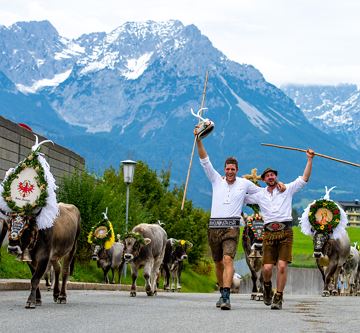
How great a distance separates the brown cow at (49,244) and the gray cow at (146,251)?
14.8 ft

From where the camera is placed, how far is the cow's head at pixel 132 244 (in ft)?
75.7

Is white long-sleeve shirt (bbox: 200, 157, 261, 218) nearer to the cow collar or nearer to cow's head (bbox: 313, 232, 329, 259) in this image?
the cow collar

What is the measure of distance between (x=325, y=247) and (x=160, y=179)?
44.1 metres

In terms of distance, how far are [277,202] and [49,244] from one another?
12.8ft

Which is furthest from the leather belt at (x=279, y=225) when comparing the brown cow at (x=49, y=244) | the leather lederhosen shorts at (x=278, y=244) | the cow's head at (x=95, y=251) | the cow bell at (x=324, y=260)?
the cow's head at (x=95, y=251)

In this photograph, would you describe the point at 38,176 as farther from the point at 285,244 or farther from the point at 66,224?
the point at 285,244

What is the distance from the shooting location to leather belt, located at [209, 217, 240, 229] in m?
16.7

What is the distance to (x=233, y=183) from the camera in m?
17.0

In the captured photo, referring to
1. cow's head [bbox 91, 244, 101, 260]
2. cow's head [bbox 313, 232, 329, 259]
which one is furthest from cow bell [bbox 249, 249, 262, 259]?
cow's head [bbox 91, 244, 101, 260]

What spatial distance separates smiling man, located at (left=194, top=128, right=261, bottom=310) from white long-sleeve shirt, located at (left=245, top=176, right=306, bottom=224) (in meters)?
0.39

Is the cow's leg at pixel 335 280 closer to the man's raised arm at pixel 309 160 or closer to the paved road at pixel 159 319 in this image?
the man's raised arm at pixel 309 160

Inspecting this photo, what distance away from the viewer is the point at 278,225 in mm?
17469

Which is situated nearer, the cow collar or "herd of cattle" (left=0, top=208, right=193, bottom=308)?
"herd of cattle" (left=0, top=208, right=193, bottom=308)

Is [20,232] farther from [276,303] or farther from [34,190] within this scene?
[276,303]
